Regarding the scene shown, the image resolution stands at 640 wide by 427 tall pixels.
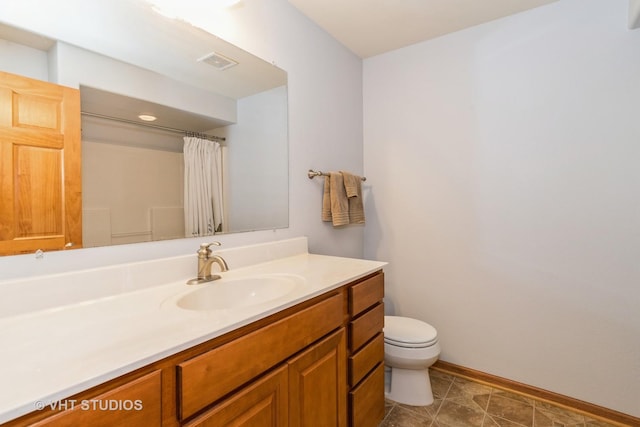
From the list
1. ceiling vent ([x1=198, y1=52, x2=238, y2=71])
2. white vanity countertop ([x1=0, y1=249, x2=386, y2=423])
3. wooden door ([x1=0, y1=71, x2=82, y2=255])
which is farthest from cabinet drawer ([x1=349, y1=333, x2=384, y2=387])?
ceiling vent ([x1=198, y1=52, x2=238, y2=71])

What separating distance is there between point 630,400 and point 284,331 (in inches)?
74.7

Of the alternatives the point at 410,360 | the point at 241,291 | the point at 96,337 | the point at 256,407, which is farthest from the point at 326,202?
the point at 96,337

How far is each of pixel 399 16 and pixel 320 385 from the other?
1.99 m

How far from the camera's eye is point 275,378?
0.86 m

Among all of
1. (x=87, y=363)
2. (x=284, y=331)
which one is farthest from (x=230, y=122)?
(x=87, y=363)

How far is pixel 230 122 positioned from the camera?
4.68ft

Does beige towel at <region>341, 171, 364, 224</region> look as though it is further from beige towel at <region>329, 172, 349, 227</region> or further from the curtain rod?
the curtain rod

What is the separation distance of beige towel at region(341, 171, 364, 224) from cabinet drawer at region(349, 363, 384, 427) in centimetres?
92

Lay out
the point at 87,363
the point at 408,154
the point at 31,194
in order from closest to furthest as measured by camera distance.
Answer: the point at 87,363 → the point at 31,194 → the point at 408,154

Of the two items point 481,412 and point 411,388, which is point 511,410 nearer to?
point 481,412

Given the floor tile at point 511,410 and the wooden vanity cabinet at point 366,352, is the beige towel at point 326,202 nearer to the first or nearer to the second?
the wooden vanity cabinet at point 366,352

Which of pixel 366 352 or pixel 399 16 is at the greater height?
pixel 399 16

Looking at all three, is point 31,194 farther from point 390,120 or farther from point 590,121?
point 590,121

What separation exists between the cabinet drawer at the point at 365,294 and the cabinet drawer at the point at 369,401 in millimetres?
332
